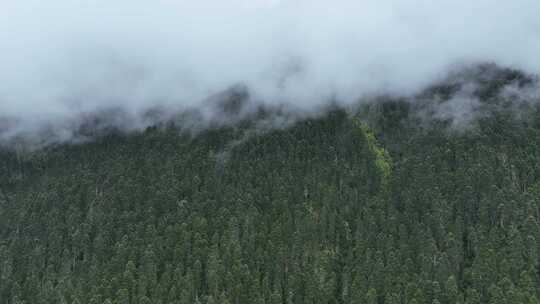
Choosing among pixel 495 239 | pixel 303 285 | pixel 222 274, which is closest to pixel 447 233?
pixel 495 239

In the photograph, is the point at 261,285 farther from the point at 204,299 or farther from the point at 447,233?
the point at 447,233

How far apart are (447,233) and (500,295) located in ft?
109

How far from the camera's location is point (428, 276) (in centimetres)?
17988

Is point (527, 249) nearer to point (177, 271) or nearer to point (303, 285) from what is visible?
point (303, 285)

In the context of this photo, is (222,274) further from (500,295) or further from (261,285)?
(500,295)

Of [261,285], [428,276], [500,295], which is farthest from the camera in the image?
[261,285]

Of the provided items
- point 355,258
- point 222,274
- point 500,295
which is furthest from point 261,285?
point 500,295

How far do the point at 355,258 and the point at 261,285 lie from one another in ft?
82.3

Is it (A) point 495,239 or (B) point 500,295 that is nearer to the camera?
(B) point 500,295

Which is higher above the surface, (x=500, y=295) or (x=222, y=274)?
(x=222, y=274)

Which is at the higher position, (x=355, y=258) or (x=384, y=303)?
(x=355, y=258)

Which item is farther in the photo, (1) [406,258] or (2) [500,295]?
(1) [406,258]

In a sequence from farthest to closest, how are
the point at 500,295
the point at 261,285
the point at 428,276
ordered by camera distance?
the point at 261,285, the point at 428,276, the point at 500,295

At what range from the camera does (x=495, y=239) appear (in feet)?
620
